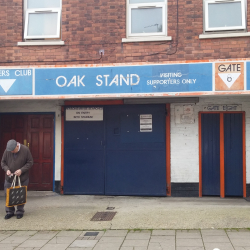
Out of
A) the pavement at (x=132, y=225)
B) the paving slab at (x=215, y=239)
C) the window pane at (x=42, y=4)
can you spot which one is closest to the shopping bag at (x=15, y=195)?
the pavement at (x=132, y=225)

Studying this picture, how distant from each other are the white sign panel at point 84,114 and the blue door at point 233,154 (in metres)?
3.16

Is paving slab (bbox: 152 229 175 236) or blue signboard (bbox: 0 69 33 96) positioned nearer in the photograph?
paving slab (bbox: 152 229 175 236)

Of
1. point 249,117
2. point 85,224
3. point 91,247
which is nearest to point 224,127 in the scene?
point 249,117

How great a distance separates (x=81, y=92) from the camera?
26.6 feet

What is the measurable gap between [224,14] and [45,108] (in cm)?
500

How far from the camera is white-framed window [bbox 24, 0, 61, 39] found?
8.71 meters

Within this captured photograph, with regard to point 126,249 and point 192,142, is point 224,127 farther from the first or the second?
point 126,249

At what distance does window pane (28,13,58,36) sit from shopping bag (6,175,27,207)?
380cm

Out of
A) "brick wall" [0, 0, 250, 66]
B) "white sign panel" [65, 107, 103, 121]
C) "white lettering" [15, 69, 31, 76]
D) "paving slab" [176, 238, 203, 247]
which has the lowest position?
"paving slab" [176, 238, 203, 247]

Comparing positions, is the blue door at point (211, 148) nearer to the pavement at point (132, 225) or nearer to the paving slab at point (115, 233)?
the pavement at point (132, 225)

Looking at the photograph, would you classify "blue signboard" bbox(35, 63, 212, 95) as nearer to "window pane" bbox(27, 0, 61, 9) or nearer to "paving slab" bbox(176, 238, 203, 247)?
"window pane" bbox(27, 0, 61, 9)

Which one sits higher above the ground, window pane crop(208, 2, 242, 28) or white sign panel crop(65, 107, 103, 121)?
window pane crop(208, 2, 242, 28)

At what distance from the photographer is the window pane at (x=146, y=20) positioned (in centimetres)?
848

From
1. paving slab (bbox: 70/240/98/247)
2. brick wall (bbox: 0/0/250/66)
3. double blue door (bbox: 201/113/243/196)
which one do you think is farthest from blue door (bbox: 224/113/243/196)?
paving slab (bbox: 70/240/98/247)
